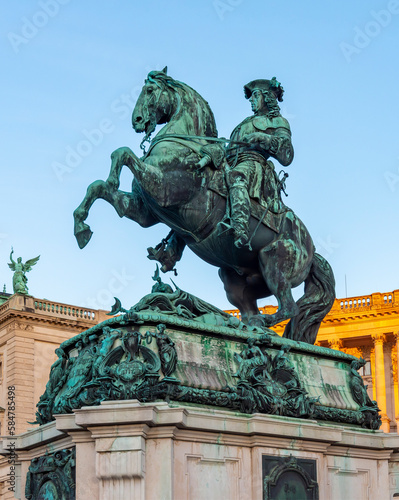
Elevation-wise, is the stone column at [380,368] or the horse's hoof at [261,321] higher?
the stone column at [380,368]

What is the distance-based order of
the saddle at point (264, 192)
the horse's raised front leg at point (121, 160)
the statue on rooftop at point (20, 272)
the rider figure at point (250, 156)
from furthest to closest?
the statue on rooftop at point (20, 272) < the saddle at point (264, 192) < the rider figure at point (250, 156) < the horse's raised front leg at point (121, 160)

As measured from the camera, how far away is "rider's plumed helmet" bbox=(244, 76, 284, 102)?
1350 centimetres

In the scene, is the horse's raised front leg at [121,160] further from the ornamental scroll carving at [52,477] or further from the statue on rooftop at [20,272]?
the statue on rooftop at [20,272]

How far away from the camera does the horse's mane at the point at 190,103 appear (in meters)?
12.8

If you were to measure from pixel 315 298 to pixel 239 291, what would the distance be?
96 cm

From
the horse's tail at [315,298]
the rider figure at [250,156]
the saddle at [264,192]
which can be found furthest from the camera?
the horse's tail at [315,298]

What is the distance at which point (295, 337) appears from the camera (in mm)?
13305

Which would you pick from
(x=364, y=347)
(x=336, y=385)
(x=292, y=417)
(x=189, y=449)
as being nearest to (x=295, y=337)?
(x=336, y=385)

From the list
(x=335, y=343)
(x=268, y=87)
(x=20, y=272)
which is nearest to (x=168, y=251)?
(x=268, y=87)

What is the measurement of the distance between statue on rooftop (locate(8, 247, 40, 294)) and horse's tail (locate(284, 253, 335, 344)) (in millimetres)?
43502

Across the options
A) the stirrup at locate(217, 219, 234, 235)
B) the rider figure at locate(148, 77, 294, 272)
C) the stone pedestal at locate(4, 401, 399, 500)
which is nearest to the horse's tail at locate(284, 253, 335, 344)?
the rider figure at locate(148, 77, 294, 272)

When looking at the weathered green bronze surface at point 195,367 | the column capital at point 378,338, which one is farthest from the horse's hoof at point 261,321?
the column capital at point 378,338

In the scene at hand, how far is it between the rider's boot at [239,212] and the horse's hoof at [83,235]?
1.57 metres

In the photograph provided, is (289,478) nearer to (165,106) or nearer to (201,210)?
(201,210)
